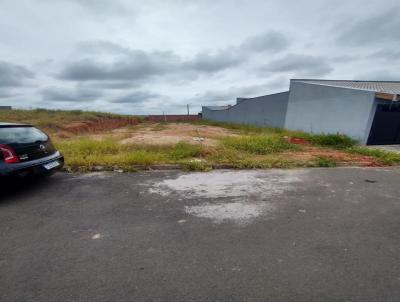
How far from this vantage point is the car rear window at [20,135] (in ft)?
11.7

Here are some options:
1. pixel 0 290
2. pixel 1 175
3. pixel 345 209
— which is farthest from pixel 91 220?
pixel 345 209

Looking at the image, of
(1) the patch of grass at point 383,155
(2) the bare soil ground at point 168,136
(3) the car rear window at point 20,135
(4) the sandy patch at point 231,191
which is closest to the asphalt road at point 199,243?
(4) the sandy patch at point 231,191

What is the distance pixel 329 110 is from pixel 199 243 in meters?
12.3

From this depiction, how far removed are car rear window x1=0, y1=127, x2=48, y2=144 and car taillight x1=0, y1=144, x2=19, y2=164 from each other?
115mm

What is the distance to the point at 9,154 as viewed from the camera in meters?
3.47

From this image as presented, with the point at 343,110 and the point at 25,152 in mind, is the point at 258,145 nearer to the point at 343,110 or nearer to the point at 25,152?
the point at 343,110

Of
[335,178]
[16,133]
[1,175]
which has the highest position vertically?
[16,133]

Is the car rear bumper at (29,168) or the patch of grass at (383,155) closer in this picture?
the car rear bumper at (29,168)

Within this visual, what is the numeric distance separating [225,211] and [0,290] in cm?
256

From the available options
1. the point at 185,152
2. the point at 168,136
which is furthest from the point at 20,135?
the point at 168,136

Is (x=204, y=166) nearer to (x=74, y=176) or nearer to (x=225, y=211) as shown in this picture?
(x=225, y=211)

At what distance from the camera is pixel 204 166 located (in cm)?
567

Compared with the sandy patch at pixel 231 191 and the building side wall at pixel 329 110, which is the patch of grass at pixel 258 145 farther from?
the building side wall at pixel 329 110

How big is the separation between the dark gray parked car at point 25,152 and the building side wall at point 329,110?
470 inches
